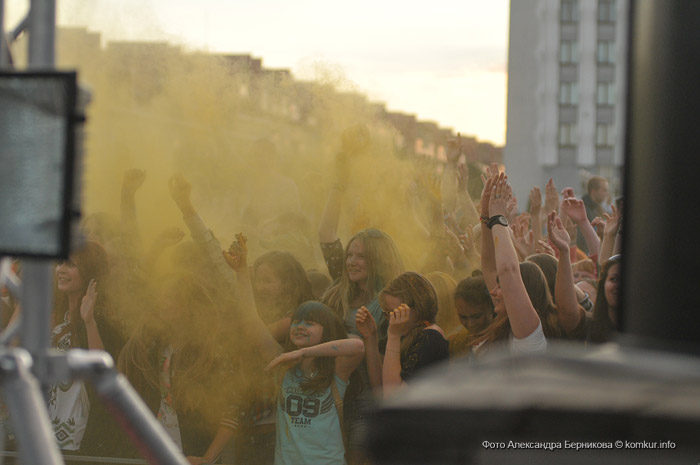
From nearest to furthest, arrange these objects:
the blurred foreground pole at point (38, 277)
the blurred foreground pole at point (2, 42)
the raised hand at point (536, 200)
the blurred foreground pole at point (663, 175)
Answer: the blurred foreground pole at point (663, 175) → the blurred foreground pole at point (38, 277) → the blurred foreground pole at point (2, 42) → the raised hand at point (536, 200)

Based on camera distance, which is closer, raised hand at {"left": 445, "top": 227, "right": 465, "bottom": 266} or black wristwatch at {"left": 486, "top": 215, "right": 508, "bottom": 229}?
black wristwatch at {"left": 486, "top": 215, "right": 508, "bottom": 229}

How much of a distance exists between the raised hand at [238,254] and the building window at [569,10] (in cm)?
185

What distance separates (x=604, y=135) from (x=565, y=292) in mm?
877

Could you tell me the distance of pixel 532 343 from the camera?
3.93m

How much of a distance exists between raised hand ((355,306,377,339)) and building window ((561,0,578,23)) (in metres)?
1.67

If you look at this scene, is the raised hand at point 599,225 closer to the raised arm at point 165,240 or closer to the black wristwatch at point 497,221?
the black wristwatch at point 497,221

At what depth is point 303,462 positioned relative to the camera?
415cm

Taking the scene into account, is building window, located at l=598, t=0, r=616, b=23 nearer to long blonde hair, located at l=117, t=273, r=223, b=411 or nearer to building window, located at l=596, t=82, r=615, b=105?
building window, located at l=596, t=82, r=615, b=105

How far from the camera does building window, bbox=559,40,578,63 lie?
4441 mm

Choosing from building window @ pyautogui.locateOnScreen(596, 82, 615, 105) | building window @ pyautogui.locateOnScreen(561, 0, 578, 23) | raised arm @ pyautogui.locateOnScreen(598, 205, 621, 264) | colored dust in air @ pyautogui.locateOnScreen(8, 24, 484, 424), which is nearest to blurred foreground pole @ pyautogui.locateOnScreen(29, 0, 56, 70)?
colored dust in air @ pyautogui.locateOnScreen(8, 24, 484, 424)

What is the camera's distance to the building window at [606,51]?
426 centimetres

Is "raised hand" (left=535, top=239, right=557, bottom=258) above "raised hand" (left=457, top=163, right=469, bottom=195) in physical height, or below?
below

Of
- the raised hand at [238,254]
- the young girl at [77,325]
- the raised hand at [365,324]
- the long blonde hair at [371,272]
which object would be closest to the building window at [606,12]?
the long blonde hair at [371,272]

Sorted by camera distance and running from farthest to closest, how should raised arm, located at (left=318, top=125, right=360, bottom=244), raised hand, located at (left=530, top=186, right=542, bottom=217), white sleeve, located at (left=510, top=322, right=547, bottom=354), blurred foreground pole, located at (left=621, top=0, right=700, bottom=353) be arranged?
raised arm, located at (left=318, top=125, right=360, bottom=244)
raised hand, located at (left=530, top=186, right=542, bottom=217)
white sleeve, located at (left=510, top=322, right=547, bottom=354)
blurred foreground pole, located at (left=621, top=0, right=700, bottom=353)
